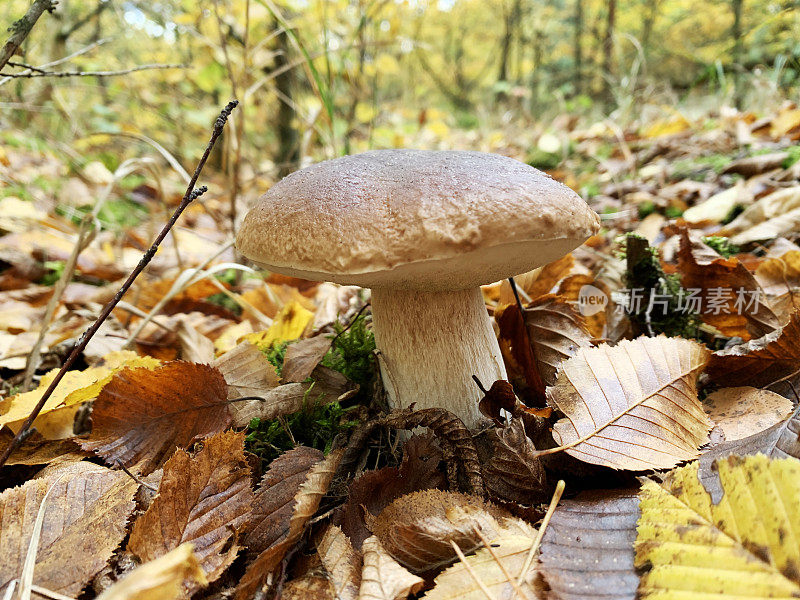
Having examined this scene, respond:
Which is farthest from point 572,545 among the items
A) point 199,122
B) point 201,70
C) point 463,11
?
point 463,11

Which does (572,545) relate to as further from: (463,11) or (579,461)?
(463,11)

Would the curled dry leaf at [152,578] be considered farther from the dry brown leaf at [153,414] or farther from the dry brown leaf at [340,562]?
the dry brown leaf at [153,414]

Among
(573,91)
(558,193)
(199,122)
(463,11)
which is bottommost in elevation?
(558,193)

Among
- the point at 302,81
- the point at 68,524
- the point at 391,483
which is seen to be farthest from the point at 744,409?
the point at 302,81

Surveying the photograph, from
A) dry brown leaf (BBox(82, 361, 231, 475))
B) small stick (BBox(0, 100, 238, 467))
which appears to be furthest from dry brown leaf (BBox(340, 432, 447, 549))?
small stick (BBox(0, 100, 238, 467))

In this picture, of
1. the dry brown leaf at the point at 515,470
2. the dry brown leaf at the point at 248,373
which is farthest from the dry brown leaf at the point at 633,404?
the dry brown leaf at the point at 248,373

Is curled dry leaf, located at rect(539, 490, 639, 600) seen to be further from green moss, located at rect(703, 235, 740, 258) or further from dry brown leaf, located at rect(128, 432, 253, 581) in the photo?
green moss, located at rect(703, 235, 740, 258)
